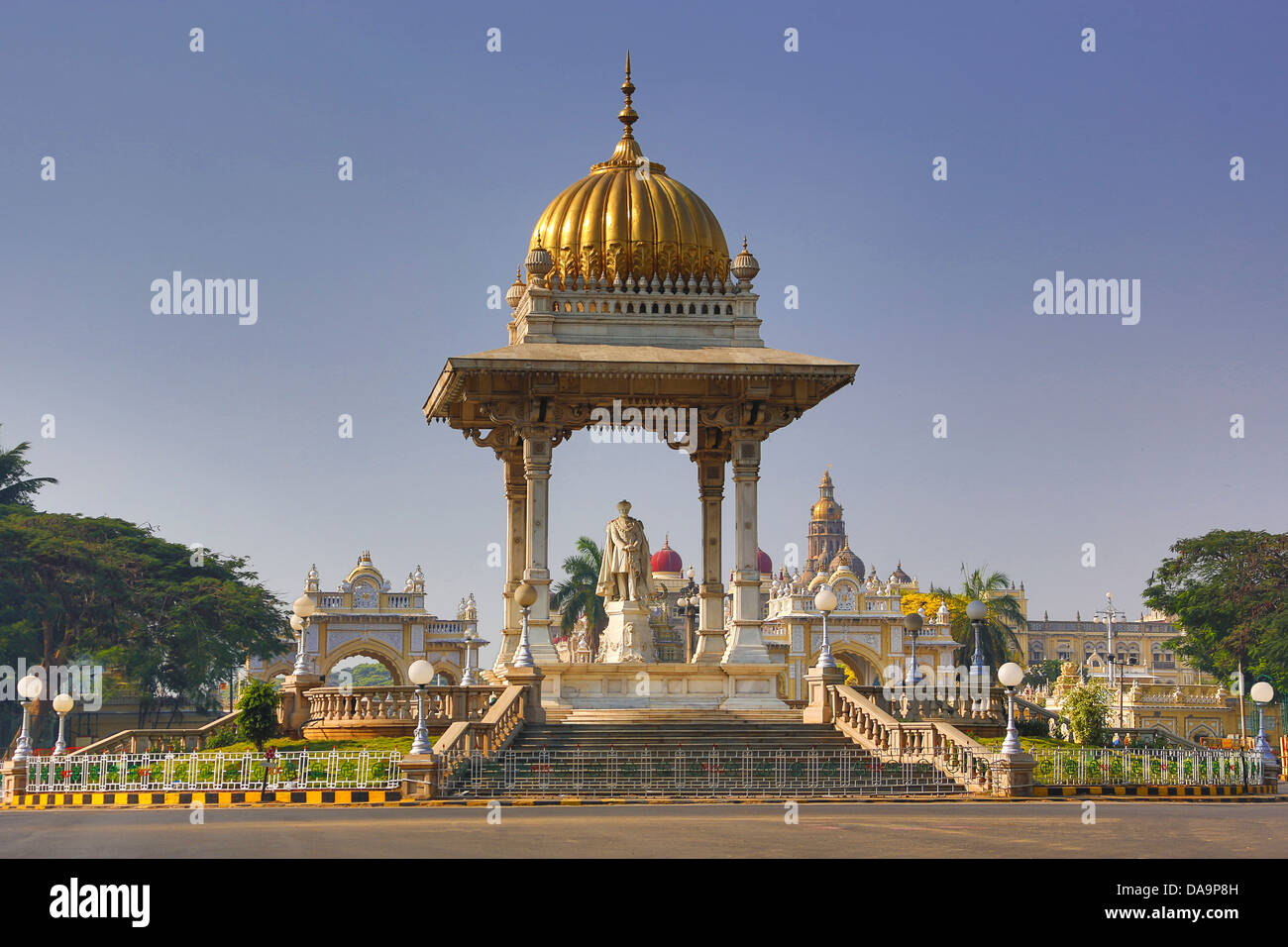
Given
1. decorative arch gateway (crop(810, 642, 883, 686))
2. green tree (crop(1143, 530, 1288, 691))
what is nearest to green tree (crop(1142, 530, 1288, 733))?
green tree (crop(1143, 530, 1288, 691))

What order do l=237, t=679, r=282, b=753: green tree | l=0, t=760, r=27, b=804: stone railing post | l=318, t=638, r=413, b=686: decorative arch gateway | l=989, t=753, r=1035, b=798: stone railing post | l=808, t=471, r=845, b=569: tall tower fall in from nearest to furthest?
l=989, t=753, r=1035, b=798: stone railing post, l=0, t=760, r=27, b=804: stone railing post, l=237, t=679, r=282, b=753: green tree, l=318, t=638, r=413, b=686: decorative arch gateway, l=808, t=471, r=845, b=569: tall tower

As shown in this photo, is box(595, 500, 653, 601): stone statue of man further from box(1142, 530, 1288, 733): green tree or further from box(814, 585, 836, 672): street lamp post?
box(1142, 530, 1288, 733): green tree

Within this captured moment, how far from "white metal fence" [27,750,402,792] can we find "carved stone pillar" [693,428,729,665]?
8.57 metres

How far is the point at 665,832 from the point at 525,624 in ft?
38.0

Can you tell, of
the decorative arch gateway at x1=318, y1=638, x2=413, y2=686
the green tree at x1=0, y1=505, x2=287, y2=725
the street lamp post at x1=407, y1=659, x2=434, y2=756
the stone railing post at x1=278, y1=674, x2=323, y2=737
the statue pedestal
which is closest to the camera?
the street lamp post at x1=407, y1=659, x2=434, y2=756

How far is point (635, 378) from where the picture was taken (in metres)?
31.2

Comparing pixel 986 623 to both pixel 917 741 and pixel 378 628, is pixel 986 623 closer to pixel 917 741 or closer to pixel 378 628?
pixel 378 628

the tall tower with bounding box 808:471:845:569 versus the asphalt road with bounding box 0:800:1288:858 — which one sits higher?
the tall tower with bounding box 808:471:845:569

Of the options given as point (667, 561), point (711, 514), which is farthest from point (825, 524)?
point (711, 514)

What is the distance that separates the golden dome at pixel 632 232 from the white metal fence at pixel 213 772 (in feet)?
33.7

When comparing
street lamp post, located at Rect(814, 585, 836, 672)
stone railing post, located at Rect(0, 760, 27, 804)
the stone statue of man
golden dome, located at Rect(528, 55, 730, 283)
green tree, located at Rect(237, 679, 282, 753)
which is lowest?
stone railing post, located at Rect(0, 760, 27, 804)

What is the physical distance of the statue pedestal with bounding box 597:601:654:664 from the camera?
105ft

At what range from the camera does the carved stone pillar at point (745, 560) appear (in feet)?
102
